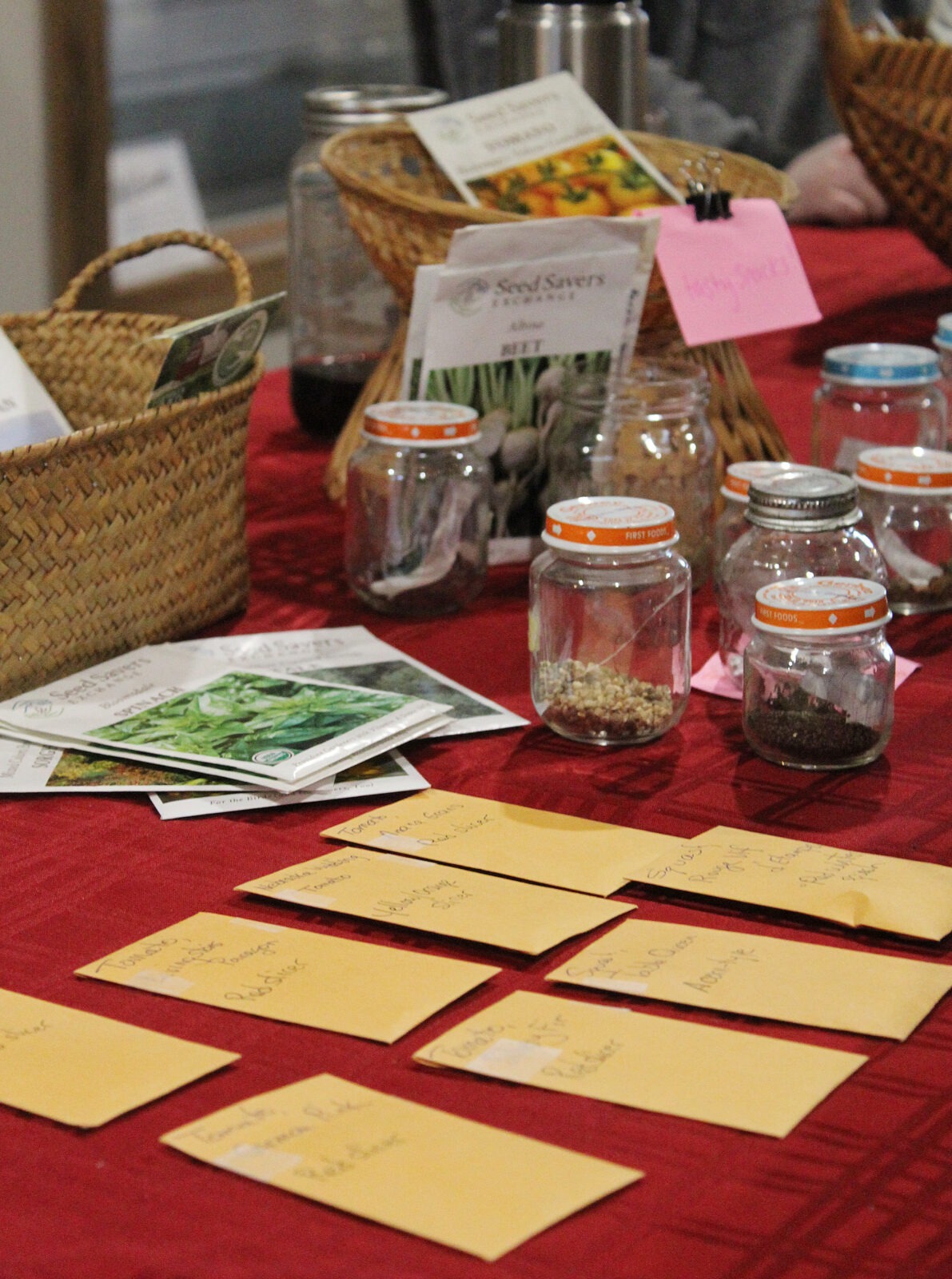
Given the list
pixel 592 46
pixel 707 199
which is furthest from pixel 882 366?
pixel 592 46

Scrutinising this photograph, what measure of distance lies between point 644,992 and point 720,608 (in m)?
0.44

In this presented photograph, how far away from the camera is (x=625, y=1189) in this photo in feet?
1.87

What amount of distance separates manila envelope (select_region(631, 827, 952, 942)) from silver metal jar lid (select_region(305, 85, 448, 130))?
2.92 ft

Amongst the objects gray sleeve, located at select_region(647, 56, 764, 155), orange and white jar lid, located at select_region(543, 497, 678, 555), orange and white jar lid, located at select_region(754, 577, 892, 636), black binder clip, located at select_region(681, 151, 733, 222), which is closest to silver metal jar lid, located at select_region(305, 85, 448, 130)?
black binder clip, located at select_region(681, 151, 733, 222)

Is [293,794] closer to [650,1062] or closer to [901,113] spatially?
[650,1062]

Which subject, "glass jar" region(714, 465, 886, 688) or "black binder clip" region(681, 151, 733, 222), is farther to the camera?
"black binder clip" region(681, 151, 733, 222)

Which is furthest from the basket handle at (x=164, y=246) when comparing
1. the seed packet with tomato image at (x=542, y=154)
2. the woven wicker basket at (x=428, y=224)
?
the seed packet with tomato image at (x=542, y=154)

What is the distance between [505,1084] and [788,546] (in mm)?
520

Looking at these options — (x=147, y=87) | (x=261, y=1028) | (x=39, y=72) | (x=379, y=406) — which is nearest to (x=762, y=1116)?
(x=261, y=1028)

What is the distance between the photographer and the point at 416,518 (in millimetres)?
1190

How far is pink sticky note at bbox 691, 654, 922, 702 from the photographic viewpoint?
106 centimetres

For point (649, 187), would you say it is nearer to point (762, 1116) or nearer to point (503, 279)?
point (503, 279)

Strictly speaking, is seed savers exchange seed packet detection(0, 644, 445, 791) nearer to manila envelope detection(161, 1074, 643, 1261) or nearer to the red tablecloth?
the red tablecloth

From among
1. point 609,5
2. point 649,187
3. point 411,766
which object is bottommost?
point 411,766
